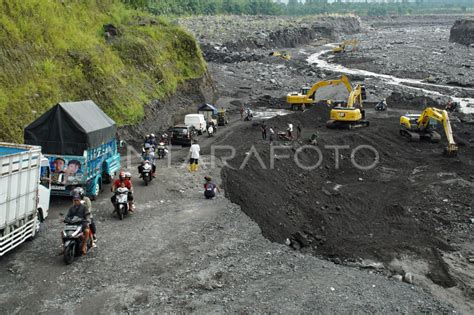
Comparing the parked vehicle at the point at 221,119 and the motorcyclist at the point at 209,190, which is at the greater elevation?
the parked vehicle at the point at 221,119

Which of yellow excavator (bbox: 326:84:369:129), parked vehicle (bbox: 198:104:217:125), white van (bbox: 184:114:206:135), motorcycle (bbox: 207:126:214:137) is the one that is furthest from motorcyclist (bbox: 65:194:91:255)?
yellow excavator (bbox: 326:84:369:129)

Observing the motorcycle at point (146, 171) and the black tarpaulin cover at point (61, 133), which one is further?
the motorcycle at point (146, 171)

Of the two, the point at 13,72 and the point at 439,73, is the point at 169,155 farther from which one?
the point at 439,73

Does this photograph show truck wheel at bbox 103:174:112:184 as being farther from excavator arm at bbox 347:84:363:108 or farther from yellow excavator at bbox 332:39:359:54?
yellow excavator at bbox 332:39:359:54

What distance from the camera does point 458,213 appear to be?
22.9 m

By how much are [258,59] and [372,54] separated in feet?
91.3

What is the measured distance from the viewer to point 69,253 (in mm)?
13484

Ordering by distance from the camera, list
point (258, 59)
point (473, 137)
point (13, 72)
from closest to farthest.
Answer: point (13, 72)
point (473, 137)
point (258, 59)


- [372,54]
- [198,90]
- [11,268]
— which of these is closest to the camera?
[11,268]

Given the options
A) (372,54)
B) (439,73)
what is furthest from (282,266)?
(372,54)

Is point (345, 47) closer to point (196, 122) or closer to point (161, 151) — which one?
point (196, 122)

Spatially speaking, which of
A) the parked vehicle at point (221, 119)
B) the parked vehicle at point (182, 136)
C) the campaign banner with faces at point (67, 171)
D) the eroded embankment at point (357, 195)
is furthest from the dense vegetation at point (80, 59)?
the eroded embankment at point (357, 195)

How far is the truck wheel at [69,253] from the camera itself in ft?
44.0

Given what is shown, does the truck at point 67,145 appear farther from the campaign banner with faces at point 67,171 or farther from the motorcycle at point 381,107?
the motorcycle at point 381,107
